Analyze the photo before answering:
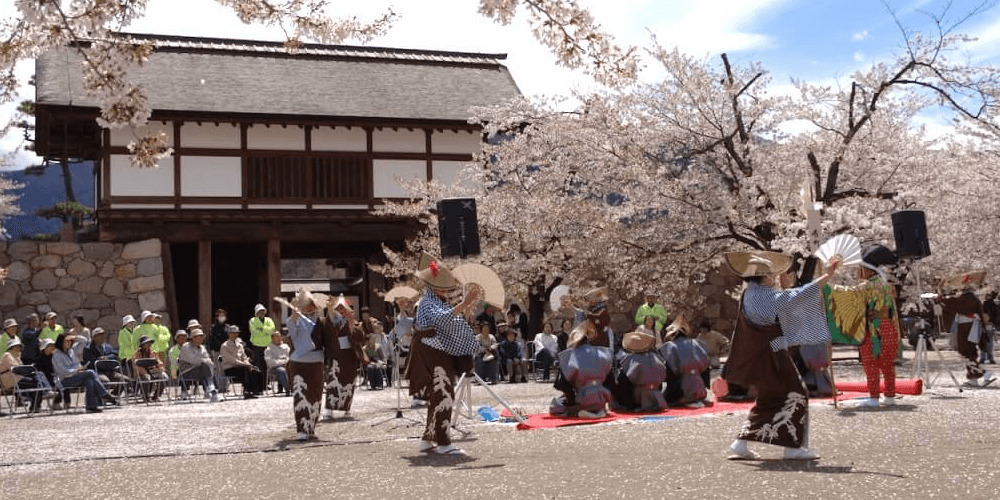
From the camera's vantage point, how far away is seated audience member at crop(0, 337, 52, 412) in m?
14.6

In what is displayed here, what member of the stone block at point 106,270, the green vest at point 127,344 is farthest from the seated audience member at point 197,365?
the stone block at point 106,270

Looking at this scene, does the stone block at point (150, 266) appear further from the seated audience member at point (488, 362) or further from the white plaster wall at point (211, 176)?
the seated audience member at point (488, 362)

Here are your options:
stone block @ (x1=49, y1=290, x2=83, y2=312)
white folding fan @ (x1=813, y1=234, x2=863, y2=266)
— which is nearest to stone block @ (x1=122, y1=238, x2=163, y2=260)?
stone block @ (x1=49, y1=290, x2=83, y2=312)

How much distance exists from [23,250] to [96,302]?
178 centimetres

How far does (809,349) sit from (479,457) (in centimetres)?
576

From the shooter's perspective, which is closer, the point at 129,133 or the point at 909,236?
the point at 909,236

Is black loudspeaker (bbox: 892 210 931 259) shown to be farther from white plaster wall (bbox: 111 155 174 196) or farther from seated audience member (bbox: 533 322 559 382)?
white plaster wall (bbox: 111 155 174 196)

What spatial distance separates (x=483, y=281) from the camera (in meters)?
8.94

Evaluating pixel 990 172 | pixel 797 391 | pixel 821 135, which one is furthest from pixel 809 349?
pixel 990 172

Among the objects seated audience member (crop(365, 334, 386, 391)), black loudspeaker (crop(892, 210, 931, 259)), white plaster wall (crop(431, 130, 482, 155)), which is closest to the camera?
black loudspeaker (crop(892, 210, 931, 259))

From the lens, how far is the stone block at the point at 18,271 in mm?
21266

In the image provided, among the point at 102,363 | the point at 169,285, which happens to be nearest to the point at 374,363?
the point at 102,363

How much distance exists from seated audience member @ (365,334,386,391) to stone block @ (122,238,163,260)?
544 centimetres

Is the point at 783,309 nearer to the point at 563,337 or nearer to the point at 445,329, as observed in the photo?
the point at 445,329
